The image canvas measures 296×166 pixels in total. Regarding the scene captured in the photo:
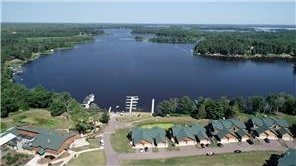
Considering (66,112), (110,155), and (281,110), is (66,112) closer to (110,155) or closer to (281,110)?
(110,155)

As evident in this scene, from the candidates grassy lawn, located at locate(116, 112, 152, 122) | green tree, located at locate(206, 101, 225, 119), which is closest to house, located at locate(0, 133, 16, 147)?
grassy lawn, located at locate(116, 112, 152, 122)

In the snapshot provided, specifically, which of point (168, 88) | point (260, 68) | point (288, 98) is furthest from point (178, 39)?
point (288, 98)

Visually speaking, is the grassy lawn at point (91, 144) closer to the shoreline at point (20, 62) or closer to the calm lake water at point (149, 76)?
the calm lake water at point (149, 76)

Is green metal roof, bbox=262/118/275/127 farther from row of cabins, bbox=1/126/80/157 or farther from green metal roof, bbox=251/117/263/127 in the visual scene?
row of cabins, bbox=1/126/80/157

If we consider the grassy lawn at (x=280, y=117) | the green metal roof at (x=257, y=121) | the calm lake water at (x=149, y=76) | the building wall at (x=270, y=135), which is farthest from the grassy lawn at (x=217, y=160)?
the calm lake water at (x=149, y=76)

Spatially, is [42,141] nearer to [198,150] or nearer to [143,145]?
[143,145]

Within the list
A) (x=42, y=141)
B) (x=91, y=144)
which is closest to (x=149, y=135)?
(x=91, y=144)

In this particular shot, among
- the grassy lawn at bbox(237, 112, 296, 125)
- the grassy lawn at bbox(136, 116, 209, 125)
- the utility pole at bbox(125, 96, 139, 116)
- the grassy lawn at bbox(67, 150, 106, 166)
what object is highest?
the grassy lawn at bbox(237, 112, 296, 125)
